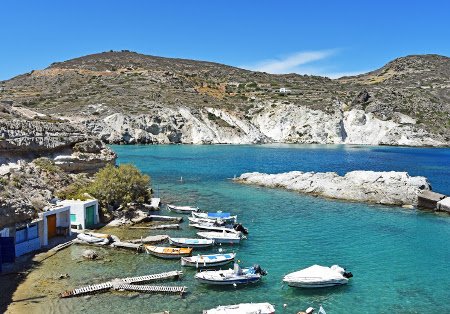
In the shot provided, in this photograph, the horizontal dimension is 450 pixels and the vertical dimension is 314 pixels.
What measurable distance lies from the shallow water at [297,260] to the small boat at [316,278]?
38cm

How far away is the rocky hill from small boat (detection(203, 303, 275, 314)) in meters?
114

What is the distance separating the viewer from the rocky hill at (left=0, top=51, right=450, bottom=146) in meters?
139

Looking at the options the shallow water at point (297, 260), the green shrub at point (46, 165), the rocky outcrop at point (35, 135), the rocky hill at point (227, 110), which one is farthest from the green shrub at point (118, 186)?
the rocky hill at point (227, 110)

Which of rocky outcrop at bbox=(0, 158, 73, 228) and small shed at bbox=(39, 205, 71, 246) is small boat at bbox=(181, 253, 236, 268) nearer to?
rocky outcrop at bbox=(0, 158, 73, 228)

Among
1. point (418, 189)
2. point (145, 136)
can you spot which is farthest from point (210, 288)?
point (145, 136)

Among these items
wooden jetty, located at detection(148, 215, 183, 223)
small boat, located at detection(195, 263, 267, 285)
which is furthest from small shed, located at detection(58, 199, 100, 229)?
small boat, located at detection(195, 263, 267, 285)

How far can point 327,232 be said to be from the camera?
36656mm

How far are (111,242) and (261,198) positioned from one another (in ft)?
81.4

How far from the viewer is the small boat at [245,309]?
19.9 meters

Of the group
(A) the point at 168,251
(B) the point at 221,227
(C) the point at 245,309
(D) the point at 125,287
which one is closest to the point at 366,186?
(B) the point at 221,227

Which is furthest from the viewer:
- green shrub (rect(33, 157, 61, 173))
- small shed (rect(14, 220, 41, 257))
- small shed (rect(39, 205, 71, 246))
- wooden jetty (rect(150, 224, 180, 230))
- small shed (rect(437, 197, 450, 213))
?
small shed (rect(437, 197, 450, 213))

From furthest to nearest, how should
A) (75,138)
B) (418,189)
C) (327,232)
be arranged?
(418,189)
(75,138)
(327,232)

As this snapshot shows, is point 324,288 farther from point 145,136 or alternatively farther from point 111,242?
point 145,136

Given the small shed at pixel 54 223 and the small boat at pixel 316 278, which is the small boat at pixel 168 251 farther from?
the small boat at pixel 316 278
